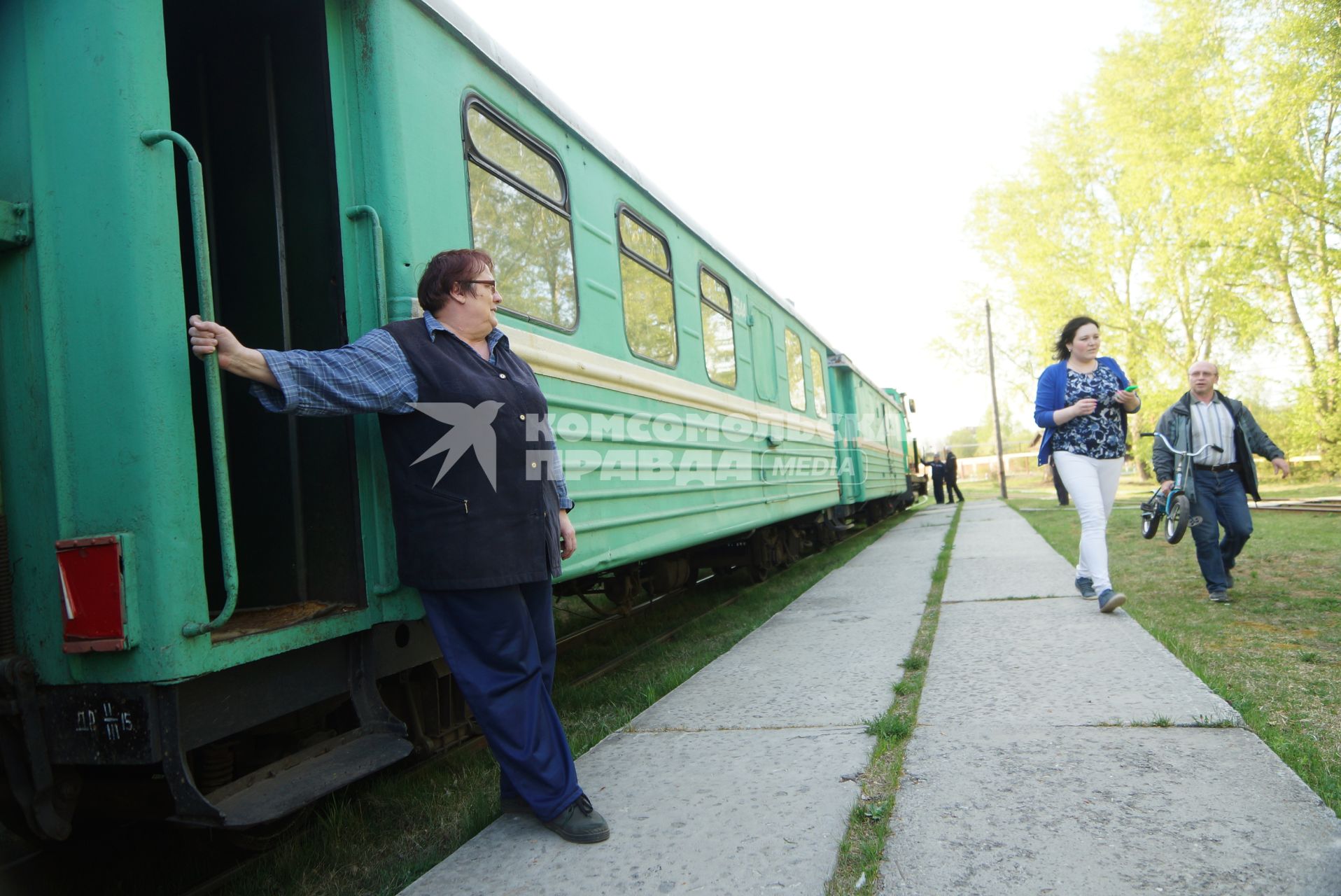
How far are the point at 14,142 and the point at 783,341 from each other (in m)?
7.09

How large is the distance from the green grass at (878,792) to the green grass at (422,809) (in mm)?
834

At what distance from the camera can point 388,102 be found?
2912 millimetres

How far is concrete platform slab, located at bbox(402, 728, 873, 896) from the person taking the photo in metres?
2.25

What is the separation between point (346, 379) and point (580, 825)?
1395 millimetres

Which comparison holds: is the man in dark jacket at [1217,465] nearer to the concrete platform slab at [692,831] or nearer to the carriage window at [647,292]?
the carriage window at [647,292]

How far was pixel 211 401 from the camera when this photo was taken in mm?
2207

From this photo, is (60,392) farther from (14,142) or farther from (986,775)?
(986,775)

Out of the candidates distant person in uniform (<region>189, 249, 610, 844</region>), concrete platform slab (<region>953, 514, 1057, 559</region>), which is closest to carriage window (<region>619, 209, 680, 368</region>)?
distant person in uniform (<region>189, 249, 610, 844</region>)

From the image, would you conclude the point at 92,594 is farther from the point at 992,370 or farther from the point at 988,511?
the point at 992,370

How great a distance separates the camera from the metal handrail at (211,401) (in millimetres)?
2209

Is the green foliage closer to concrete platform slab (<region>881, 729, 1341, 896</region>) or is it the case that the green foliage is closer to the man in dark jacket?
the man in dark jacket

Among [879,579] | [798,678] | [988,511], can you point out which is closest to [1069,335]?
[798,678]

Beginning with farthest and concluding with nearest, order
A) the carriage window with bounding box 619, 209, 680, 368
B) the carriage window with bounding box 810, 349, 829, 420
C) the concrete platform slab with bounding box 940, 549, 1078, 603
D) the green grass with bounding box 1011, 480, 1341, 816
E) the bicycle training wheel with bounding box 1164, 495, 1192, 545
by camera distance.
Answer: the carriage window with bounding box 810, 349, 829, 420 < the concrete platform slab with bounding box 940, 549, 1078, 603 < the bicycle training wheel with bounding box 1164, 495, 1192, 545 < the carriage window with bounding box 619, 209, 680, 368 < the green grass with bounding box 1011, 480, 1341, 816

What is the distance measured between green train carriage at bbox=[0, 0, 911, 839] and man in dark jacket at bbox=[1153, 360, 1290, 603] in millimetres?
3672
